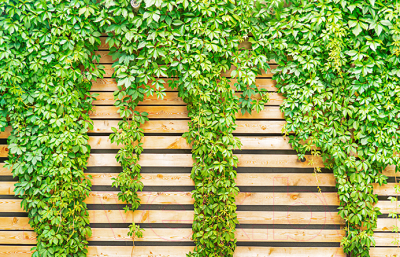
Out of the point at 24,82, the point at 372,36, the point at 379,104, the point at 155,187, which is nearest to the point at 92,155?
the point at 155,187

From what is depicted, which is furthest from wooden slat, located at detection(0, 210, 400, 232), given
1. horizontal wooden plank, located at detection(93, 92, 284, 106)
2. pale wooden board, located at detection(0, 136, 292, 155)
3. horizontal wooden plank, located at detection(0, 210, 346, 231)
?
horizontal wooden plank, located at detection(93, 92, 284, 106)

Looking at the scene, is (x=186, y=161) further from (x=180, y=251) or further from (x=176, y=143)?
(x=180, y=251)

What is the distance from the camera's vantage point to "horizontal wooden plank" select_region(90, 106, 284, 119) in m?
2.78

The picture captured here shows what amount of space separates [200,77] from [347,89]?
5.51 ft

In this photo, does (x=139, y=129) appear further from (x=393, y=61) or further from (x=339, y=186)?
(x=393, y=61)

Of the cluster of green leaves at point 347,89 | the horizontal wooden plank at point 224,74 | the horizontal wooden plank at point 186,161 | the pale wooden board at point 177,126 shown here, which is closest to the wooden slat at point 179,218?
the cluster of green leaves at point 347,89

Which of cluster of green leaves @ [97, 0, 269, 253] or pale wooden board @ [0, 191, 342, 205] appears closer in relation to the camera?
cluster of green leaves @ [97, 0, 269, 253]

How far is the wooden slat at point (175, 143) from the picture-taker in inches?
109

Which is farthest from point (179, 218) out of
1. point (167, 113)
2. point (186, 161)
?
point (167, 113)

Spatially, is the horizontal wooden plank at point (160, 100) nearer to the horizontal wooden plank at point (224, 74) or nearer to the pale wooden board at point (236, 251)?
the horizontal wooden plank at point (224, 74)

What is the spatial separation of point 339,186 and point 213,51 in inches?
81.4

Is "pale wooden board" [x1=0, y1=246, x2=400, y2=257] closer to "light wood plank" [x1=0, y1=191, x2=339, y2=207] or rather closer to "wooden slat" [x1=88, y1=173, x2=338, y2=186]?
"light wood plank" [x1=0, y1=191, x2=339, y2=207]

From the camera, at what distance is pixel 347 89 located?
261 cm

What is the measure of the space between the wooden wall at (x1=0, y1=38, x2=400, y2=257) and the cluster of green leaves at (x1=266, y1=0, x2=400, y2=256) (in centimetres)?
20
